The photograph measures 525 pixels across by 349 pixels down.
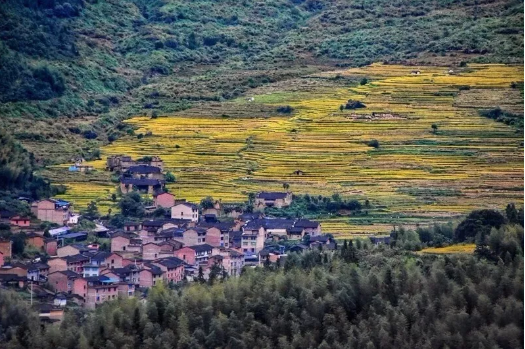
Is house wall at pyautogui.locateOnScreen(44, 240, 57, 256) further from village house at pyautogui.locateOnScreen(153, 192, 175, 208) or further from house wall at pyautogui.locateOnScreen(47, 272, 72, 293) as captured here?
village house at pyautogui.locateOnScreen(153, 192, 175, 208)

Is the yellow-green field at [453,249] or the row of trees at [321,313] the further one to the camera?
the yellow-green field at [453,249]

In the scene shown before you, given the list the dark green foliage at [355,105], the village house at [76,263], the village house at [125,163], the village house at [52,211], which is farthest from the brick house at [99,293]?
the dark green foliage at [355,105]

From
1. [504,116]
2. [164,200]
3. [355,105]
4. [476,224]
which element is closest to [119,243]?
[164,200]

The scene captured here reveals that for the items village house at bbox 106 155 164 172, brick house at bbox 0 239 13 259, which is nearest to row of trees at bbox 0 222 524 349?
brick house at bbox 0 239 13 259

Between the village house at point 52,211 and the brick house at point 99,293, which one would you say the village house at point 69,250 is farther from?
the village house at point 52,211

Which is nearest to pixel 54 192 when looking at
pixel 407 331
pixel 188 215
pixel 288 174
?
pixel 188 215

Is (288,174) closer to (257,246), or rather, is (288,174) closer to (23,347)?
(257,246)
